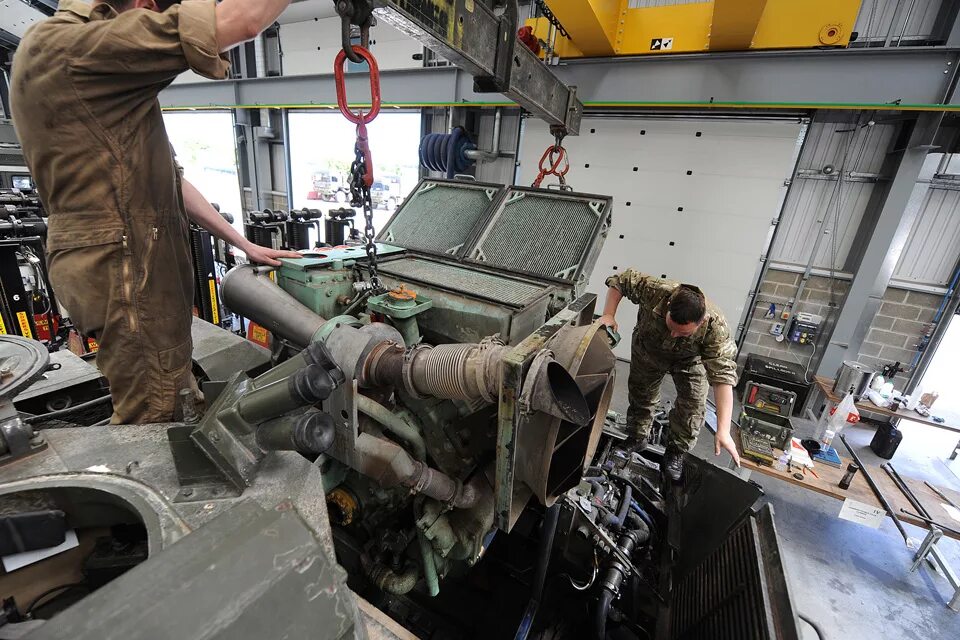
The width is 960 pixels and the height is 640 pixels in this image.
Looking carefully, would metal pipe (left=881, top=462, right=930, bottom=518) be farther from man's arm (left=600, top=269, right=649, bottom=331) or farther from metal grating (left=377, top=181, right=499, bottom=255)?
metal grating (left=377, top=181, right=499, bottom=255)

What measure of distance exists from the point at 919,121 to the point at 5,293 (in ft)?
25.1

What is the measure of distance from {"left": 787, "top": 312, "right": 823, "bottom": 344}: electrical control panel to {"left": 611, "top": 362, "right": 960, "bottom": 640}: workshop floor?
5.19ft

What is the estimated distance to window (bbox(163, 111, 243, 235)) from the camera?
8516 millimetres

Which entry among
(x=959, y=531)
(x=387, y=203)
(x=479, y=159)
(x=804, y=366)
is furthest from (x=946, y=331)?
(x=387, y=203)

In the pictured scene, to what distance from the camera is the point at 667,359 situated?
3252 millimetres

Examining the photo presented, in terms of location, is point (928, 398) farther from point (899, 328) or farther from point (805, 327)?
point (805, 327)

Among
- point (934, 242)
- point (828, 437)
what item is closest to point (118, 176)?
point (828, 437)

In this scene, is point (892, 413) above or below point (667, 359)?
below

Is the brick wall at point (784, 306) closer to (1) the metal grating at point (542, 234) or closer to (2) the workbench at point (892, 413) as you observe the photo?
(2) the workbench at point (892, 413)

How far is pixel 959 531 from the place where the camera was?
2580 millimetres

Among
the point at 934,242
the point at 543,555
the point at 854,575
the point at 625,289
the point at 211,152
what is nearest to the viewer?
the point at 543,555

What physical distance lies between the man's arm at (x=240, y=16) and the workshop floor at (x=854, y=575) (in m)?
3.19

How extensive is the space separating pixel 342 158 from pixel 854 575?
831 centimetres

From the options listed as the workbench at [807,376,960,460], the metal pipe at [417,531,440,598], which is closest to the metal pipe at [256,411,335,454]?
the metal pipe at [417,531,440,598]
